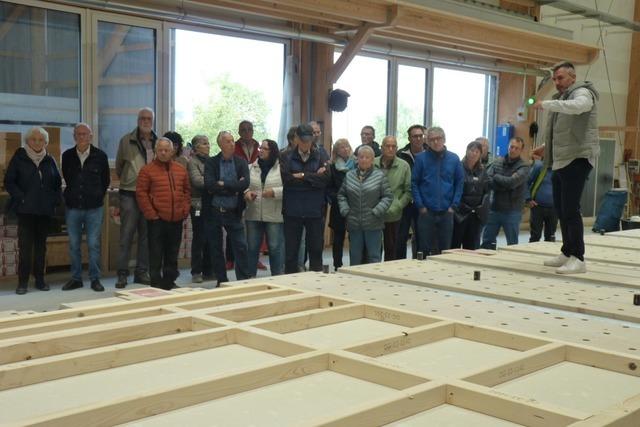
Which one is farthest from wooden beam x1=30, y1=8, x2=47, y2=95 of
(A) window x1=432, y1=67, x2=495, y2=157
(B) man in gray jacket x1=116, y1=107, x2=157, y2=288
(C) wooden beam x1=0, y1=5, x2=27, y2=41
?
(A) window x1=432, y1=67, x2=495, y2=157

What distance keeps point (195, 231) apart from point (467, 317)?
14.0 feet

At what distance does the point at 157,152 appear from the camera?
5398 millimetres

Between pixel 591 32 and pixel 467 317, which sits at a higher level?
pixel 591 32

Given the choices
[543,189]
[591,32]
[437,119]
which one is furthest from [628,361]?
[591,32]

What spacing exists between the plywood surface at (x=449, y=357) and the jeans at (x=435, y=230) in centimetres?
372

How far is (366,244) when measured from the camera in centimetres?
546

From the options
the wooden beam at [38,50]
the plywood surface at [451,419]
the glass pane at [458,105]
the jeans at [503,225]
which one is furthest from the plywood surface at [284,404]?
the glass pane at [458,105]

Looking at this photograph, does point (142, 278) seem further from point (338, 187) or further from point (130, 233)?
point (338, 187)

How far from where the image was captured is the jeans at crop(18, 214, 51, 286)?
18.3 feet

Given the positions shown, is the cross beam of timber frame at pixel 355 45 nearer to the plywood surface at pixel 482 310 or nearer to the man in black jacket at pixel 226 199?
the man in black jacket at pixel 226 199

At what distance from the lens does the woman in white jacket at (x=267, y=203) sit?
5.69 m

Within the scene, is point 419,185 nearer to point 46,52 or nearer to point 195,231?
point 195,231

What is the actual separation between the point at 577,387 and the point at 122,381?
1091 millimetres

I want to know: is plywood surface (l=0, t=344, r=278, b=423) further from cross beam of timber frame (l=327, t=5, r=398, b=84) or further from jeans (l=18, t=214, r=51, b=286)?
cross beam of timber frame (l=327, t=5, r=398, b=84)
